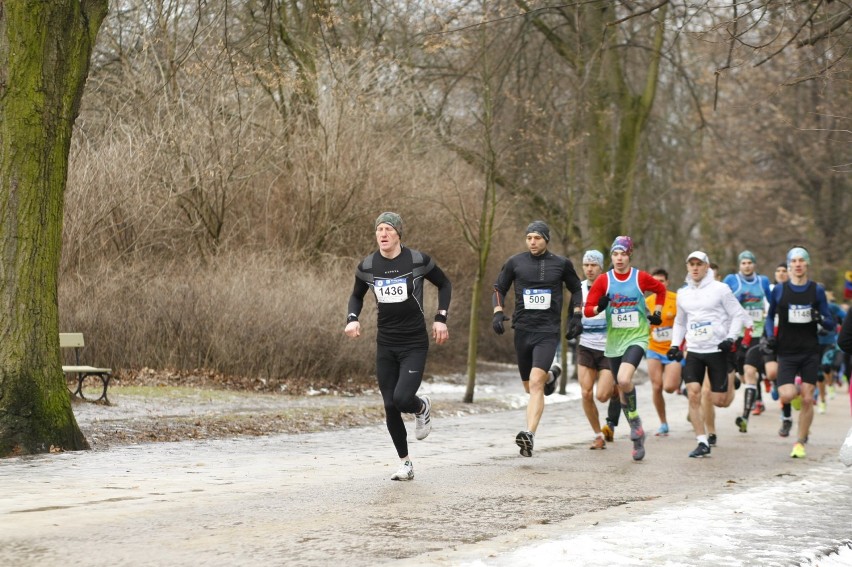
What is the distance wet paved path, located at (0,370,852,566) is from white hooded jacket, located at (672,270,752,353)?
118 cm

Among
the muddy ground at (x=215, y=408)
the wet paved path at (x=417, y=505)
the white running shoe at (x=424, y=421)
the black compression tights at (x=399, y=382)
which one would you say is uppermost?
the black compression tights at (x=399, y=382)

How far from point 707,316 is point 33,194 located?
6.74m

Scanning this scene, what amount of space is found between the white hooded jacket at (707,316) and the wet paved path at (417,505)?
1.18m

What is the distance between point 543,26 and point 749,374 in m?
12.5

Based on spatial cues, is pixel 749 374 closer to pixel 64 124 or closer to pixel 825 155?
pixel 64 124

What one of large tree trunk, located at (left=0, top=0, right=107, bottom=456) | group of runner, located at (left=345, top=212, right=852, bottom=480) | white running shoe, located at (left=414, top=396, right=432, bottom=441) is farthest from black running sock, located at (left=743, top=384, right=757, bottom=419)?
large tree trunk, located at (left=0, top=0, right=107, bottom=456)

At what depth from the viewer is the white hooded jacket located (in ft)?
42.9

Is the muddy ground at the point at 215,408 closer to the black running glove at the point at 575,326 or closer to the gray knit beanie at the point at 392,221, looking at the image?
the gray knit beanie at the point at 392,221

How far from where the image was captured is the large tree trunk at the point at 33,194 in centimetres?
1098

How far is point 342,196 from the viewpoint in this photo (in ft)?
85.9

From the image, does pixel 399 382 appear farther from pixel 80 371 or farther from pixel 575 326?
pixel 80 371

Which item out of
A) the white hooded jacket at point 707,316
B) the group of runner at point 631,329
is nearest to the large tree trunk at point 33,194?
the group of runner at point 631,329

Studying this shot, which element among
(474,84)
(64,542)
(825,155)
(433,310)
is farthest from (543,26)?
(64,542)

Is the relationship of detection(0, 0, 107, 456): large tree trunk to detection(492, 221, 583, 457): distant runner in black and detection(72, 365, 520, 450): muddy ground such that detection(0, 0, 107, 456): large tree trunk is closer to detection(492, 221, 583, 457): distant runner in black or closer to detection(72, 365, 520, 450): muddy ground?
detection(72, 365, 520, 450): muddy ground
